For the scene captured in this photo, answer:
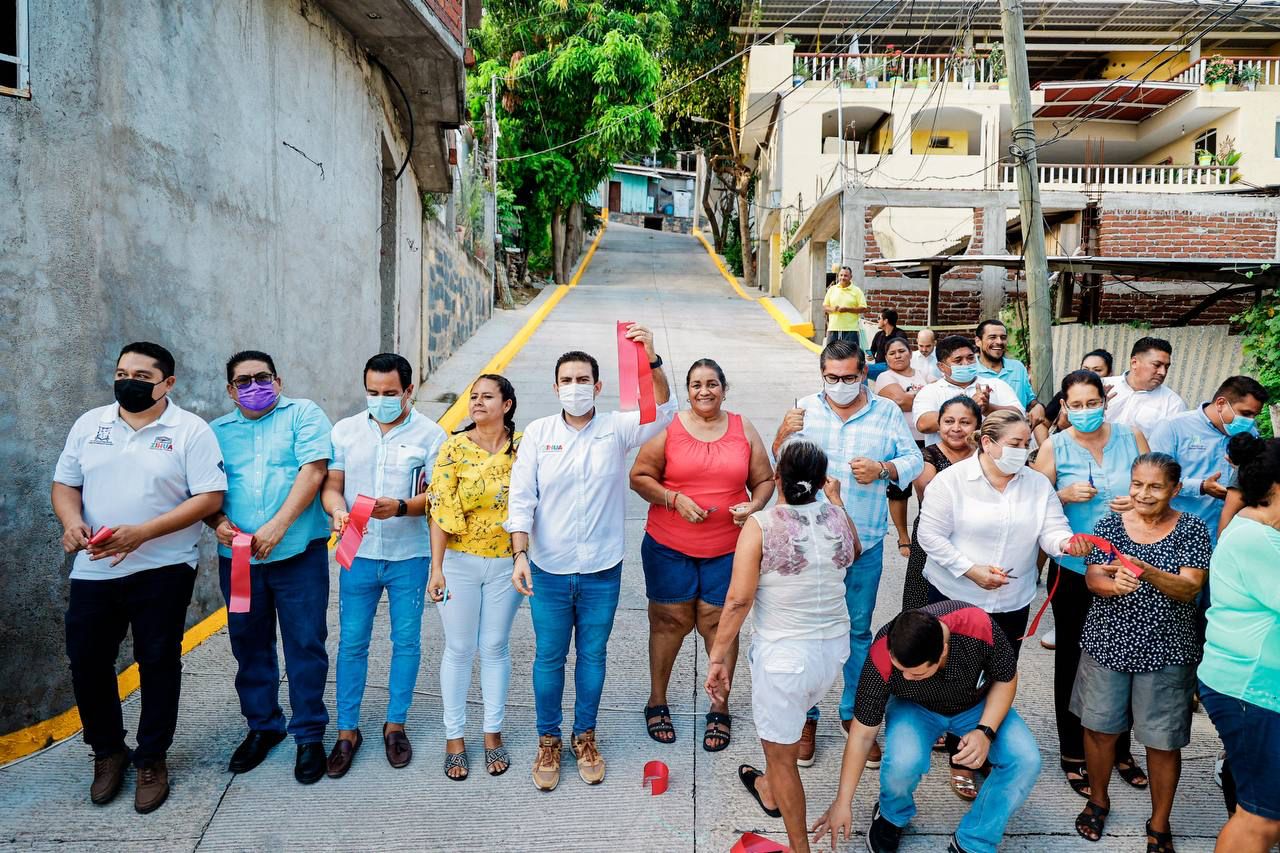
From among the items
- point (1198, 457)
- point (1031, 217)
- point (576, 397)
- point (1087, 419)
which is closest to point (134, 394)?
point (576, 397)

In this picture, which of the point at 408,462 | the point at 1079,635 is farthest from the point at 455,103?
the point at 1079,635

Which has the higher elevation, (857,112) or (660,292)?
(857,112)

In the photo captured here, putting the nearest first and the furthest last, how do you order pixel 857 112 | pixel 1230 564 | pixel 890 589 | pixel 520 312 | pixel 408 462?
1. pixel 1230 564
2. pixel 408 462
3. pixel 890 589
4. pixel 520 312
5. pixel 857 112

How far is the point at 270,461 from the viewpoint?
3814 mm

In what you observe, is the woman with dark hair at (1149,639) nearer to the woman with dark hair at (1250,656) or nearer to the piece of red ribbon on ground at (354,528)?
the woman with dark hair at (1250,656)

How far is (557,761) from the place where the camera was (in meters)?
3.76

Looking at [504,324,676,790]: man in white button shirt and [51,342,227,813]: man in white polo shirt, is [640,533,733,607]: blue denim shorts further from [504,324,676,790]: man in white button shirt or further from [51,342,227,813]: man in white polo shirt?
[51,342,227,813]: man in white polo shirt

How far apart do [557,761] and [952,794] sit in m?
1.70

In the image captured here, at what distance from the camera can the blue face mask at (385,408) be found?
385cm

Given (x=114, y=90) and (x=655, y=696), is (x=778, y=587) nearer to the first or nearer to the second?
(x=655, y=696)

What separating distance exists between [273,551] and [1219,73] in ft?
79.6

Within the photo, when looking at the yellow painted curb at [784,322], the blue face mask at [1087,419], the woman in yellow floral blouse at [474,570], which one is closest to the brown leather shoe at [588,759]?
the woman in yellow floral blouse at [474,570]

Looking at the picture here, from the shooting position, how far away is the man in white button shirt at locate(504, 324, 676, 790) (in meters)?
3.75

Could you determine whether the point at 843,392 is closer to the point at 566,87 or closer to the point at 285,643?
the point at 285,643
